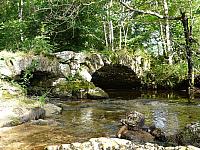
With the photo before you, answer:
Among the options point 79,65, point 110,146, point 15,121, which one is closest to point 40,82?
point 79,65

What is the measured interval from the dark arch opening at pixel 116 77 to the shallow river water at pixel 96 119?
12.3 ft

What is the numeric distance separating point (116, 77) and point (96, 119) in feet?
35.4

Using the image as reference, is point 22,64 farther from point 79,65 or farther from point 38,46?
point 79,65

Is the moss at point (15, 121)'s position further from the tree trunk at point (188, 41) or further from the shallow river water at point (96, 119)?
the tree trunk at point (188, 41)

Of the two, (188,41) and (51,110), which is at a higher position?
(188,41)

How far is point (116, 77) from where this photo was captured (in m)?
21.9

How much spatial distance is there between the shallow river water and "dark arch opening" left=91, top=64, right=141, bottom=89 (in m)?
3.75

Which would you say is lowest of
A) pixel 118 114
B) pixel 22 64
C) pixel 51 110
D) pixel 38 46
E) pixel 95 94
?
pixel 118 114

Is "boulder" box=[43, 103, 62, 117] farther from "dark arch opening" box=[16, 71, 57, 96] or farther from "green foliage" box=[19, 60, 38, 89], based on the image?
"dark arch opening" box=[16, 71, 57, 96]

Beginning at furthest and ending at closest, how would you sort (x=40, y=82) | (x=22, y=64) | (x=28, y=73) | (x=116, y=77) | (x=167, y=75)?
(x=116, y=77) < (x=167, y=75) < (x=40, y=82) < (x=22, y=64) < (x=28, y=73)

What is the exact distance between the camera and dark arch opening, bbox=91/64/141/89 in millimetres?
20319

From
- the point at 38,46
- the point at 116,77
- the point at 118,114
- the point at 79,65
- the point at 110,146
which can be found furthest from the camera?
the point at 116,77

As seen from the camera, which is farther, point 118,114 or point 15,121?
point 118,114

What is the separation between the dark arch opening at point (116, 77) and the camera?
20319 mm
